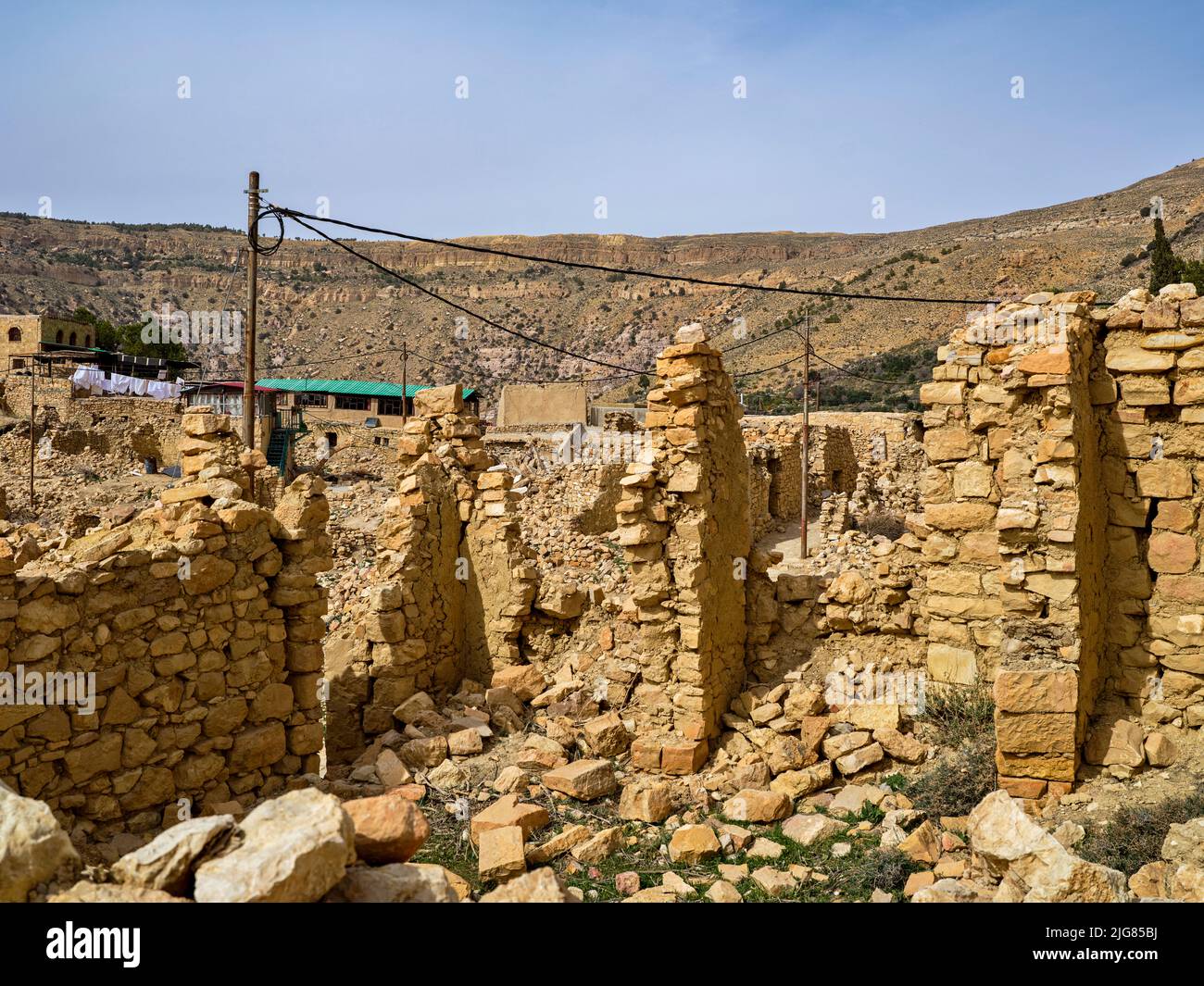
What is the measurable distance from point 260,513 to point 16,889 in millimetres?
3602

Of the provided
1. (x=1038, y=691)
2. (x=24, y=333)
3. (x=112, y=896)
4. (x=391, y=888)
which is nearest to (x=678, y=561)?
(x=1038, y=691)

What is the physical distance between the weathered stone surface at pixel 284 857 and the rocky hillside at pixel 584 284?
4281 cm

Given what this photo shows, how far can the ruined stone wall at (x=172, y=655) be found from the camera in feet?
15.4

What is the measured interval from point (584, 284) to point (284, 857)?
9015cm

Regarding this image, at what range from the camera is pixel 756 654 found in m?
8.52

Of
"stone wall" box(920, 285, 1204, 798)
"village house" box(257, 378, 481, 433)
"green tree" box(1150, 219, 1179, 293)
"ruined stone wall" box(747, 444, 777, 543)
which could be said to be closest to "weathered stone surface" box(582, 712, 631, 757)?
"stone wall" box(920, 285, 1204, 798)

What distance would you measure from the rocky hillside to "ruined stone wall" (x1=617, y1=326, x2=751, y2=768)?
38291 mm

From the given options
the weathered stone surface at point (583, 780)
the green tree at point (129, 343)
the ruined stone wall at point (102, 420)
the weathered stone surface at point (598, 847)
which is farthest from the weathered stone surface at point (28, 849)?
the green tree at point (129, 343)

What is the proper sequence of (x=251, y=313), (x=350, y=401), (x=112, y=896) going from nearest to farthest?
(x=112, y=896), (x=251, y=313), (x=350, y=401)

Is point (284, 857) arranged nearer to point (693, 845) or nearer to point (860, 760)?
point (693, 845)

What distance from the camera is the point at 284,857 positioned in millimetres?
2580

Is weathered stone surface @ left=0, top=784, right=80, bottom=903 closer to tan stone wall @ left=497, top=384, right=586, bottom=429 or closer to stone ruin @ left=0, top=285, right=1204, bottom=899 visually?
stone ruin @ left=0, top=285, right=1204, bottom=899

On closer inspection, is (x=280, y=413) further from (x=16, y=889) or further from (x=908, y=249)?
(x=908, y=249)
